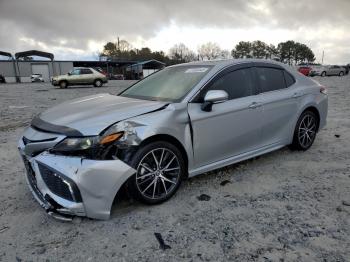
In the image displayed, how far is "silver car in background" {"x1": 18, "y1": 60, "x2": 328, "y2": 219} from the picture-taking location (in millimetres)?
2863

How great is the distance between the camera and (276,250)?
256 centimetres

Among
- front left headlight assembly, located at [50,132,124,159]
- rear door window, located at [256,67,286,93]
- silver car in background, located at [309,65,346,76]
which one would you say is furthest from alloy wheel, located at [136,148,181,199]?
silver car in background, located at [309,65,346,76]

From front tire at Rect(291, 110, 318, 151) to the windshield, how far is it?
6.20ft

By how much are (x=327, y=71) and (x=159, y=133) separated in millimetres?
43204

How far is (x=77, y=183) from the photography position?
2740mm

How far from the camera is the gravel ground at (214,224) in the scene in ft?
8.39

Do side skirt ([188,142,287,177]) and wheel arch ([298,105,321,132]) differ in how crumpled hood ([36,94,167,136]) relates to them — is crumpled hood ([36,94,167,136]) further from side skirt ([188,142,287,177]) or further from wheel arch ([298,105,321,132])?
wheel arch ([298,105,321,132])

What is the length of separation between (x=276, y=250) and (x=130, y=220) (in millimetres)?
1381

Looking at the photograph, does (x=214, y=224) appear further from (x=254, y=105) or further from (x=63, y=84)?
(x=63, y=84)

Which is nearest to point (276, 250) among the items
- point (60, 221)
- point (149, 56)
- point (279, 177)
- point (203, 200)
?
point (203, 200)

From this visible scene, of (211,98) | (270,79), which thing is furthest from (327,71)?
(211,98)

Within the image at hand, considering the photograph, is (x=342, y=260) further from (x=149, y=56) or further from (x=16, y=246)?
(x=149, y=56)

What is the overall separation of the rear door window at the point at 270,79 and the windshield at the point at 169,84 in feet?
2.91

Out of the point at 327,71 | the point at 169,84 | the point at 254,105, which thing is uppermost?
the point at 169,84
